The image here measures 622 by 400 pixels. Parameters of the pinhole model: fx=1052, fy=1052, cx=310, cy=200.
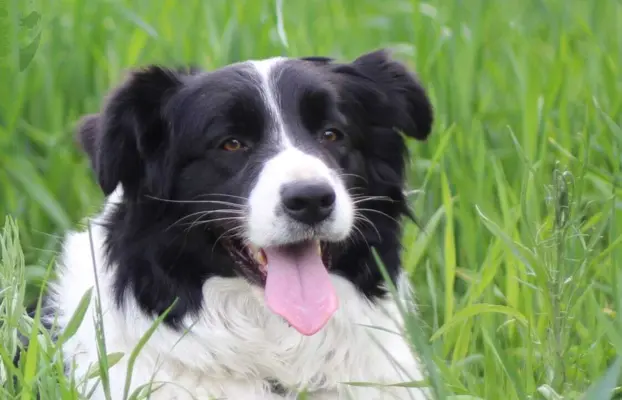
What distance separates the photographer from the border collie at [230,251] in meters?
3.05

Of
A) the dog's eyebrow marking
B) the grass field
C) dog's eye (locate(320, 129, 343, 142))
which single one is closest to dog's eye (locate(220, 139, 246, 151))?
the dog's eyebrow marking

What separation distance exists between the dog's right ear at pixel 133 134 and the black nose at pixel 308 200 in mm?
528

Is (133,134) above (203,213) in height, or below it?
above

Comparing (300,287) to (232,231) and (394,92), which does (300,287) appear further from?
(394,92)

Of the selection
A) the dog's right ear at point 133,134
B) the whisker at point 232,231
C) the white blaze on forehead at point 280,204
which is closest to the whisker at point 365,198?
the white blaze on forehead at point 280,204

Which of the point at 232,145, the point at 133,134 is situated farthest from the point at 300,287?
the point at 133,134

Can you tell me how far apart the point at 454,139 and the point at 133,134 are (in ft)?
5.56

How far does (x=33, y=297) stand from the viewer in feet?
13.3

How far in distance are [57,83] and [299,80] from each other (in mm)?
2218

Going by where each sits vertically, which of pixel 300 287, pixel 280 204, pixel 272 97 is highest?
pixel 272 97

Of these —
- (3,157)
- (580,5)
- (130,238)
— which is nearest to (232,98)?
(130,238)

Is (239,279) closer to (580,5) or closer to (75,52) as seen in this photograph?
(75,52)

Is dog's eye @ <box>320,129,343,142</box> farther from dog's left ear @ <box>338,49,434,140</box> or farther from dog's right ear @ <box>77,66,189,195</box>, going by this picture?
dog's right ear @ <box>77,66,189,195</box>

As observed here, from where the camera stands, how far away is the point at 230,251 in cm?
317
